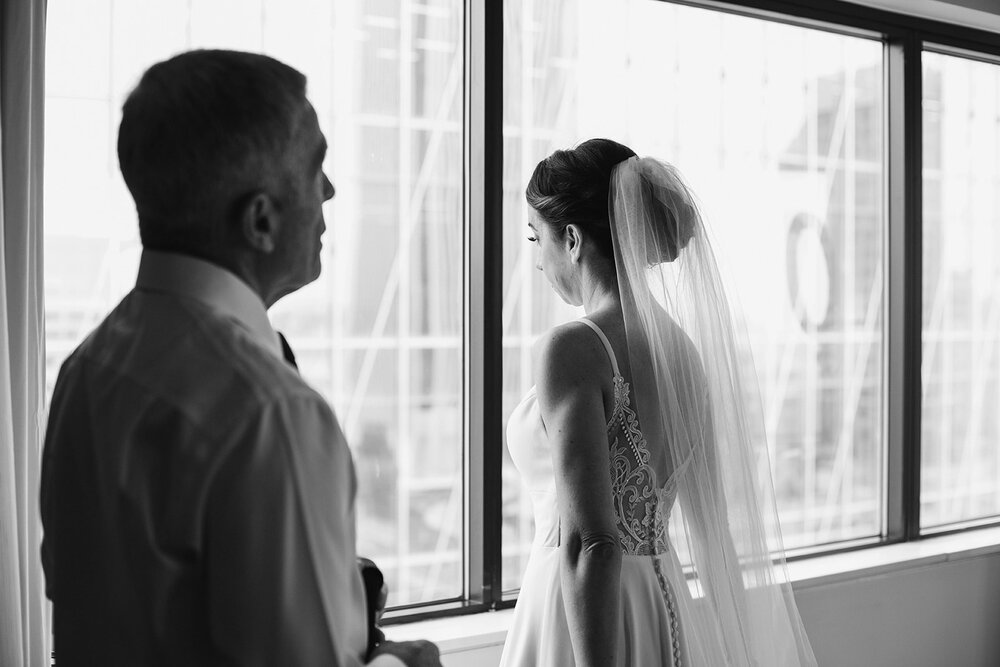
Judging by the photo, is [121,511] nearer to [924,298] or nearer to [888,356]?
[888,356]

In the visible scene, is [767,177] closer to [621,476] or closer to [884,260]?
[884,260]

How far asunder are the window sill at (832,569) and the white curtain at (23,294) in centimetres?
91

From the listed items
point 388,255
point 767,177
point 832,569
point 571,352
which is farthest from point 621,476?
point 767,177

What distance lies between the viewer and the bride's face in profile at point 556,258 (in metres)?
1.69

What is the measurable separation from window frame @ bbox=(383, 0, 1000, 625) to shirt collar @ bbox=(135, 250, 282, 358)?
68.1 inches

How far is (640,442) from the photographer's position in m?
1.59

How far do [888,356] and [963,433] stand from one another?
2.11 ft

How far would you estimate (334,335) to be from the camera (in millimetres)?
2424

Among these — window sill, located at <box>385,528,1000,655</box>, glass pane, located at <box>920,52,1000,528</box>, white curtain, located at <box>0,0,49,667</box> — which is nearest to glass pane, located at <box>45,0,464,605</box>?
window sill, located at <box>385,528,1000,655</box>

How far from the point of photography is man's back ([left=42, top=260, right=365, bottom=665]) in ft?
2.32

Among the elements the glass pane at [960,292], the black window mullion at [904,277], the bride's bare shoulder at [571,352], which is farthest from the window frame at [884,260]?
the bride's bare shoulder at [571,352]

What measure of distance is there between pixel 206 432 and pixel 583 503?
2.81 feet

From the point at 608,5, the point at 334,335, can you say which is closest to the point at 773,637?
the point at 334,335

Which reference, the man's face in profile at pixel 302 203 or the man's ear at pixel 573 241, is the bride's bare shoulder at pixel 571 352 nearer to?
the man's ear at pixel 573 241
